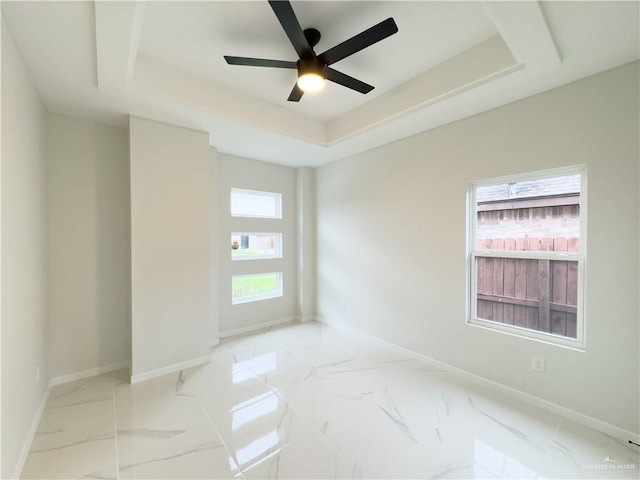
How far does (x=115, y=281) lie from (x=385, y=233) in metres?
3.19

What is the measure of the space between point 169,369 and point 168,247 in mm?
1302

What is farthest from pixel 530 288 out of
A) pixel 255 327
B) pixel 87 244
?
pixel 87 244

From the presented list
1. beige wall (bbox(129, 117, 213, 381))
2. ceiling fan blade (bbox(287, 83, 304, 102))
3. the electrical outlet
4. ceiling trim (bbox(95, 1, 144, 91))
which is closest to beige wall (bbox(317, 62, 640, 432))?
the electrical outlet

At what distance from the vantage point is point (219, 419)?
2.17 metres

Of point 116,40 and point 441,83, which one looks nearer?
point 116,40

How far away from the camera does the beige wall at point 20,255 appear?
1545 millimetres

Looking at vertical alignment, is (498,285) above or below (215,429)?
above

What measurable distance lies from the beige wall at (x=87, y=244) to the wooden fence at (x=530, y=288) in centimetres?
385

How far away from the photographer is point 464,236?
2.79 m

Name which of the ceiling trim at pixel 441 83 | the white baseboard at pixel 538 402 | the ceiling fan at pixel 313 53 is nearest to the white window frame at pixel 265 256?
the ceiling trim at pixel 441 83

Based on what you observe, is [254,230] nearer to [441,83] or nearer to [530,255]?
[441,83]

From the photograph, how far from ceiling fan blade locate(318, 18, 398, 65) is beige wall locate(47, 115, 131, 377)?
2544 mm

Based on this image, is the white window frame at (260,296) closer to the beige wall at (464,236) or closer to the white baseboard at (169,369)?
the beige wall at (464,236)

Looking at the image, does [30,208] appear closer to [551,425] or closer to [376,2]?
[376,2]
